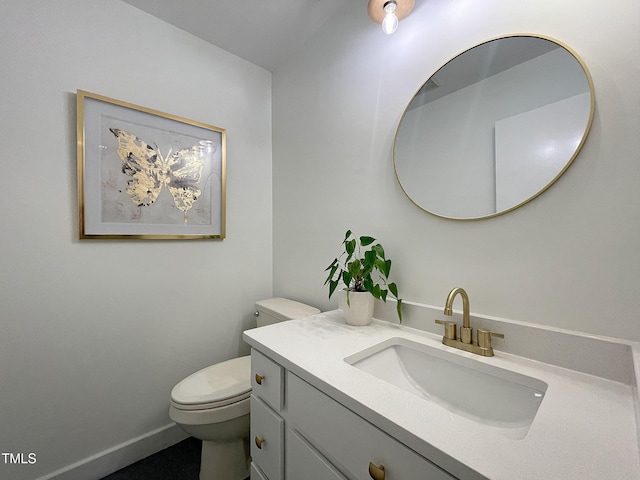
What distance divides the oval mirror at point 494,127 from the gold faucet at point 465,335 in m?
0.30

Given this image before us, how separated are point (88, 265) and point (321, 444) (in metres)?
1.34

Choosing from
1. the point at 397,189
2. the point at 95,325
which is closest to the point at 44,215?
the point at 95,325

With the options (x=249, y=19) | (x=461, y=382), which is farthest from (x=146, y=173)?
(x=461, y=382)

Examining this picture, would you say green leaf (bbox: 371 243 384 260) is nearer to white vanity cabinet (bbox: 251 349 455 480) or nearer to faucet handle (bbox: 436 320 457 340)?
faucet handle (bbox: 436 320 457 340)

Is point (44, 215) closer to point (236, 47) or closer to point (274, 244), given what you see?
point (274, 244)

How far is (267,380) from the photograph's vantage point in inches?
34.3

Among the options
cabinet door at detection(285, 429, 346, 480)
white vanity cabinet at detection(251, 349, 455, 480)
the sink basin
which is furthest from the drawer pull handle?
the sink basin

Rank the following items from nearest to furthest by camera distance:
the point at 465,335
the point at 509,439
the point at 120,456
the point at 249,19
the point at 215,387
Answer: the point at 509,439, the point at 465,335, the point at 215,387, the point at 120,456, the point at 249,19

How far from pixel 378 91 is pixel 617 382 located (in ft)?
4.21

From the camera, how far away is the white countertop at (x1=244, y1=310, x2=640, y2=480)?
1.37 ft

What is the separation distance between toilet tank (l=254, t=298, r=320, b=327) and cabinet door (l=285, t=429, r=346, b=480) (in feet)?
2.06

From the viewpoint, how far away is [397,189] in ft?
3.81

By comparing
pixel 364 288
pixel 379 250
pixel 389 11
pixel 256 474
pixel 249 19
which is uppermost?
pixel 249 19

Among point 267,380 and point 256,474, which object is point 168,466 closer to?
point 256,474
